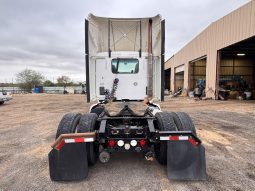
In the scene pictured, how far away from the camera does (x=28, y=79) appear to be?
4641 cm

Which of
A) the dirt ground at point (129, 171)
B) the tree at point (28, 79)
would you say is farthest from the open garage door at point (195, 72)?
the tree at point (28, 79)

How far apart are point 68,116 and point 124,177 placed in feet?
4.53

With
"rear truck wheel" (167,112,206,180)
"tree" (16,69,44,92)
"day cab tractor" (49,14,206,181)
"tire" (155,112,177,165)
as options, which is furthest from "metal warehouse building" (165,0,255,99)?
"tree" (16,69,44,92)

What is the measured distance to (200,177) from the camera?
274cm

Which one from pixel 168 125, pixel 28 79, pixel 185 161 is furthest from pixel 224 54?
pixel 28 79

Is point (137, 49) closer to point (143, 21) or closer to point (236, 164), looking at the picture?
point (143, 21)

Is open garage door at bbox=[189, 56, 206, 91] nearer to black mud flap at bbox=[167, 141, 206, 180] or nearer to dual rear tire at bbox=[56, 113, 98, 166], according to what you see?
black mud flap at bbox=[167, 141, 206, 180]

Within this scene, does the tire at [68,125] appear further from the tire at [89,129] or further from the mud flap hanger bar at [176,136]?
the mud flap hanger bar at [176,136]

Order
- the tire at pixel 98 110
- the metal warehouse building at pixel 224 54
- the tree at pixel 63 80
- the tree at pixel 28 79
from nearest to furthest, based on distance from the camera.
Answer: the tire at pixel 98 110
the metal warehouse building at pixel 224 54
the tree at pixel 28 79
the tree at pixel 63 80

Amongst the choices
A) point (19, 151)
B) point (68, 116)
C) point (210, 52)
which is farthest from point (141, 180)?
point (210, 52)

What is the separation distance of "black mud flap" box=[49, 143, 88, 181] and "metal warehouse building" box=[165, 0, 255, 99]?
13541 millimetres

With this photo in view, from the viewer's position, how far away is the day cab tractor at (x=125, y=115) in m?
2.68

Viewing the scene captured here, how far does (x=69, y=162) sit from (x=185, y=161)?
5.64 ft

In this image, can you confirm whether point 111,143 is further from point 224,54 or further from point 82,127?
point 224,54
